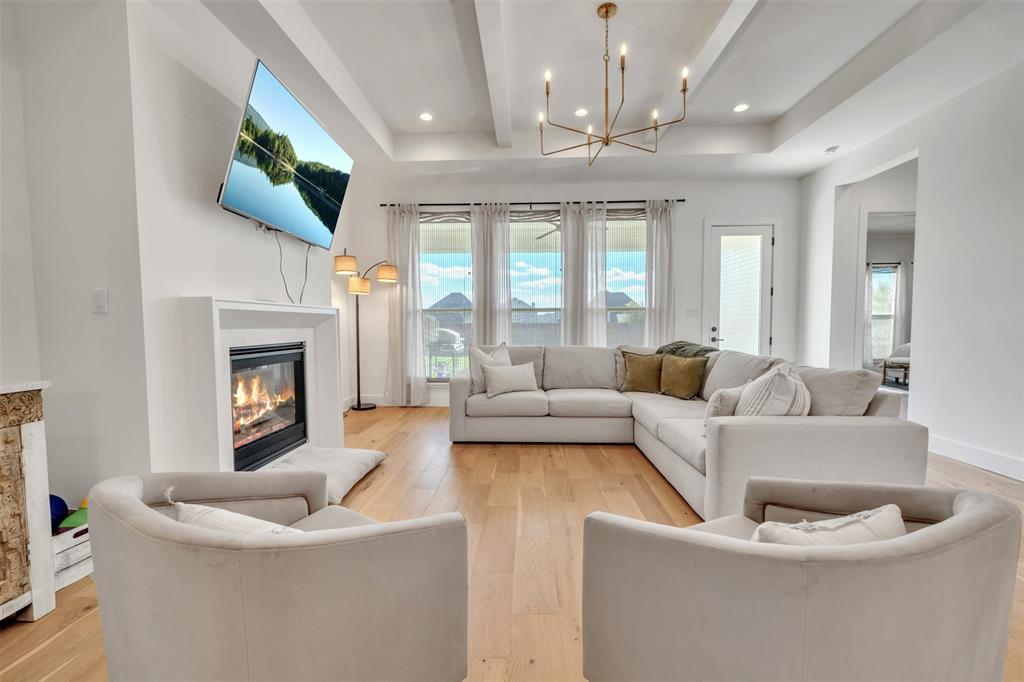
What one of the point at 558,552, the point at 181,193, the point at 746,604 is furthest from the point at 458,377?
the point at 746,604

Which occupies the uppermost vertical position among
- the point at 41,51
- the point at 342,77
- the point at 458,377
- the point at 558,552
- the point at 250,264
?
the point at 342,77

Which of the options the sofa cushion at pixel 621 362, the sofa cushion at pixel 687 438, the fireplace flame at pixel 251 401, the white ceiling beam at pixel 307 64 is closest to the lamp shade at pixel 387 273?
the white ceiling beam at pixel 307 64

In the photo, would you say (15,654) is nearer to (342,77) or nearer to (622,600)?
(622,600)

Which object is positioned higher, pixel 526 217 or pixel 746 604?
pixel 526 217

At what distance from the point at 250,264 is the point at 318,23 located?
62.2 inches

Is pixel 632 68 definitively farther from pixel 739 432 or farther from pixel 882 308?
pixel 882 308

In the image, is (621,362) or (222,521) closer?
(222,521)

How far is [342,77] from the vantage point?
3.10 meters

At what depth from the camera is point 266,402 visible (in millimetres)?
2729

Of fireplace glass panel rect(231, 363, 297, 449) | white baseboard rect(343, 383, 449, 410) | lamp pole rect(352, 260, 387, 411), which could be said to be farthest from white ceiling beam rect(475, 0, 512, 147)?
white baseboard rect(343, 383, 449, 410)

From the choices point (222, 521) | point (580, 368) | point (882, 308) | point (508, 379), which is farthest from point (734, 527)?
point (882, 308)

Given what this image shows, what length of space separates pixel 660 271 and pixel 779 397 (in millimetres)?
3012

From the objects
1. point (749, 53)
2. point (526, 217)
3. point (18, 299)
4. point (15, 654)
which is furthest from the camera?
point (526, 217)

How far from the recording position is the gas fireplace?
244cm
